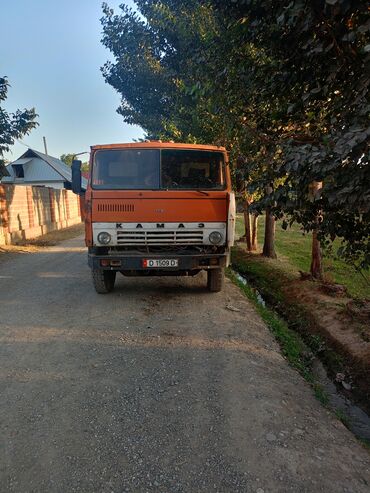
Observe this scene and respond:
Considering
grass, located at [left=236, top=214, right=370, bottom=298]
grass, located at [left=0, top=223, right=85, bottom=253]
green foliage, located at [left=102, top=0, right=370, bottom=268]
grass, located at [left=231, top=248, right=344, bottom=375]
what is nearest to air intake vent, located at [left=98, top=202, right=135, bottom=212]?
green foliage, located at [left=102, top=0, right=370, bottom=268]

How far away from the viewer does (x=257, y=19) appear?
4129 millimetres

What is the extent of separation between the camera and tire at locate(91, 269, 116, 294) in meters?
6.61

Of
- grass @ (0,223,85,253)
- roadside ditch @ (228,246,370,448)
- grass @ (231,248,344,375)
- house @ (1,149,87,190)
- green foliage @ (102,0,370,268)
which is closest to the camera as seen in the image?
green foliage @ (102,0,370,268)

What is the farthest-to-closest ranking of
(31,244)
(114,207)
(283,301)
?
(31,244), (283,301), (114,207)

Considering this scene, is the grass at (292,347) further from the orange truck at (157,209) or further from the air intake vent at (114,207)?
the air intake vent at (114,207)

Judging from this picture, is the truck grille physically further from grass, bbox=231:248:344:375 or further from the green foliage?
grass, bbox=231:248:344:375

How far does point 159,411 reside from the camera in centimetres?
323

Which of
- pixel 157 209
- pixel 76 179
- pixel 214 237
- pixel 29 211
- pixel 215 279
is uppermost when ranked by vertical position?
pixel 76 179

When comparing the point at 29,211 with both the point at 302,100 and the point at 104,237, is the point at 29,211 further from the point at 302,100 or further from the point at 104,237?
the point at 302,100

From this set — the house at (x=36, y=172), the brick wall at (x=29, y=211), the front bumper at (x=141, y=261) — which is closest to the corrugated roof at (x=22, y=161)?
the house at (x=36, y=172)

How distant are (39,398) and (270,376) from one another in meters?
2.20

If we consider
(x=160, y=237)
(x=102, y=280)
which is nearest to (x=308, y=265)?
(x=160, y=237)

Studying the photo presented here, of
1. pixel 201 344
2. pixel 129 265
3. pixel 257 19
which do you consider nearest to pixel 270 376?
pixel 201 344

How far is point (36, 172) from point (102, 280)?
3697 cm
